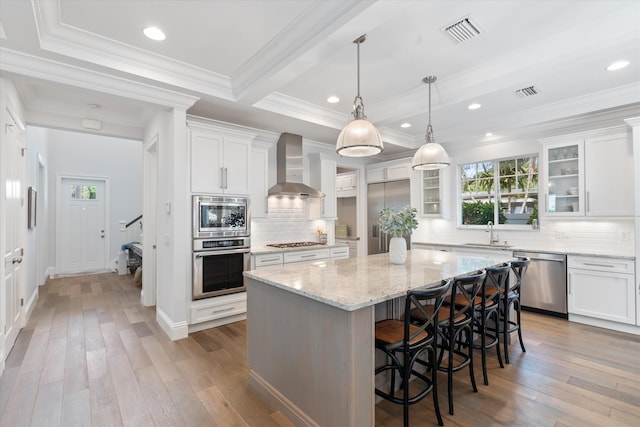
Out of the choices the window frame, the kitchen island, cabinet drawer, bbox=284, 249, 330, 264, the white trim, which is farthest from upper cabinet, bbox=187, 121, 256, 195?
the window frame

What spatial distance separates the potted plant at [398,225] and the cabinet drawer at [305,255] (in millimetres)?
1812

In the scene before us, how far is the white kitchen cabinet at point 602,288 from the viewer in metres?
3.58

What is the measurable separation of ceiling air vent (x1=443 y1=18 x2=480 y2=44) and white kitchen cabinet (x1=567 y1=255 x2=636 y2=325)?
3124 millimetres

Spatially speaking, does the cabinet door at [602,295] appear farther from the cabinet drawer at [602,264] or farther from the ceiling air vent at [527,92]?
the ceiling air vent at [527,92]

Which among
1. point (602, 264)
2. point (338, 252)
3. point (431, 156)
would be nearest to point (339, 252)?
point (338, 252)

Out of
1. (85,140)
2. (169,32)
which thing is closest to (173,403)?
(169,32)

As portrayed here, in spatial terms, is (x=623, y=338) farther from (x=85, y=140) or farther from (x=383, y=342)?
(x=85, y=140)

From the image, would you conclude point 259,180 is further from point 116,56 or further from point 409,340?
point 409,340

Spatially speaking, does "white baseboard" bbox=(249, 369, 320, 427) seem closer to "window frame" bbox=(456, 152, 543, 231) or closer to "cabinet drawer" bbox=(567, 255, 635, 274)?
"cabinet drawer" bbox=(567, 255, 635, 274)

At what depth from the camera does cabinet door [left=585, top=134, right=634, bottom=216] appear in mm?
3791

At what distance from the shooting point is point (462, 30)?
258cm

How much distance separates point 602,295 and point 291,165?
14.6ft

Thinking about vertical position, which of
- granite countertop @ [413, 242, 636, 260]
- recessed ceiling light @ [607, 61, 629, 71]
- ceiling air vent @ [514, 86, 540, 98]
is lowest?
granite countertop @ [413, 242, 636, 260]

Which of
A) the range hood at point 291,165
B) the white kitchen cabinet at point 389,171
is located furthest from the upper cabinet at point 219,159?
the white kitchen cabinet at point 389,171
